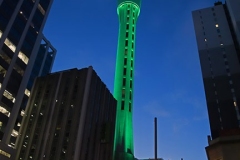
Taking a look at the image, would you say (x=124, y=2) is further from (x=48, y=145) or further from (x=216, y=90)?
(x=48, y=145)

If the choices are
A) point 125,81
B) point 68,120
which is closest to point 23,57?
point 68,120

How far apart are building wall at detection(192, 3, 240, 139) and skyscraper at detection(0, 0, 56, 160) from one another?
6497cm

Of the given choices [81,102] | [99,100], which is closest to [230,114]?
[99,100]

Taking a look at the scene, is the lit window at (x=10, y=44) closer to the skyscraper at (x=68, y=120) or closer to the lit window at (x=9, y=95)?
the skyscraper at (x=68, y=120)

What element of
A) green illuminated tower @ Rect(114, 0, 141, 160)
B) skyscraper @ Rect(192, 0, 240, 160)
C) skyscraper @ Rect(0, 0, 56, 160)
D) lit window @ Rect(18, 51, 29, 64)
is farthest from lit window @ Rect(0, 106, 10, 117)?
skyscraper @ Rect(192, 0, 240, 160)

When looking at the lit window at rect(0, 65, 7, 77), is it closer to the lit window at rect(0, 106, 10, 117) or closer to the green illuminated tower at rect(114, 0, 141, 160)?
the lit window at rect(0, 106, 10, 117)

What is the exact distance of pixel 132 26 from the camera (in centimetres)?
11006

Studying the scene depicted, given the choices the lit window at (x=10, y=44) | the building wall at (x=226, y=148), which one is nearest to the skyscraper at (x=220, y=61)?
the building wall at (x=226, y=148)

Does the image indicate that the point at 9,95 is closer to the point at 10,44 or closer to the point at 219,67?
the point at 10,44

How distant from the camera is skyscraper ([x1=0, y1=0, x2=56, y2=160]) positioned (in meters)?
66.9

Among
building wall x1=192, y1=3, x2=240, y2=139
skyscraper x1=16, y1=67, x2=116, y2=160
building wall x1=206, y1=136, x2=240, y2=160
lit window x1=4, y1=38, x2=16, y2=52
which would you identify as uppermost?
building wall x1=192, y1=3, x2=240, y2=139

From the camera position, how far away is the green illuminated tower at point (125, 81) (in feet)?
280

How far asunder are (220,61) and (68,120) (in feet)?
232

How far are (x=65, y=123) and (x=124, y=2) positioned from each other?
2703 inches
